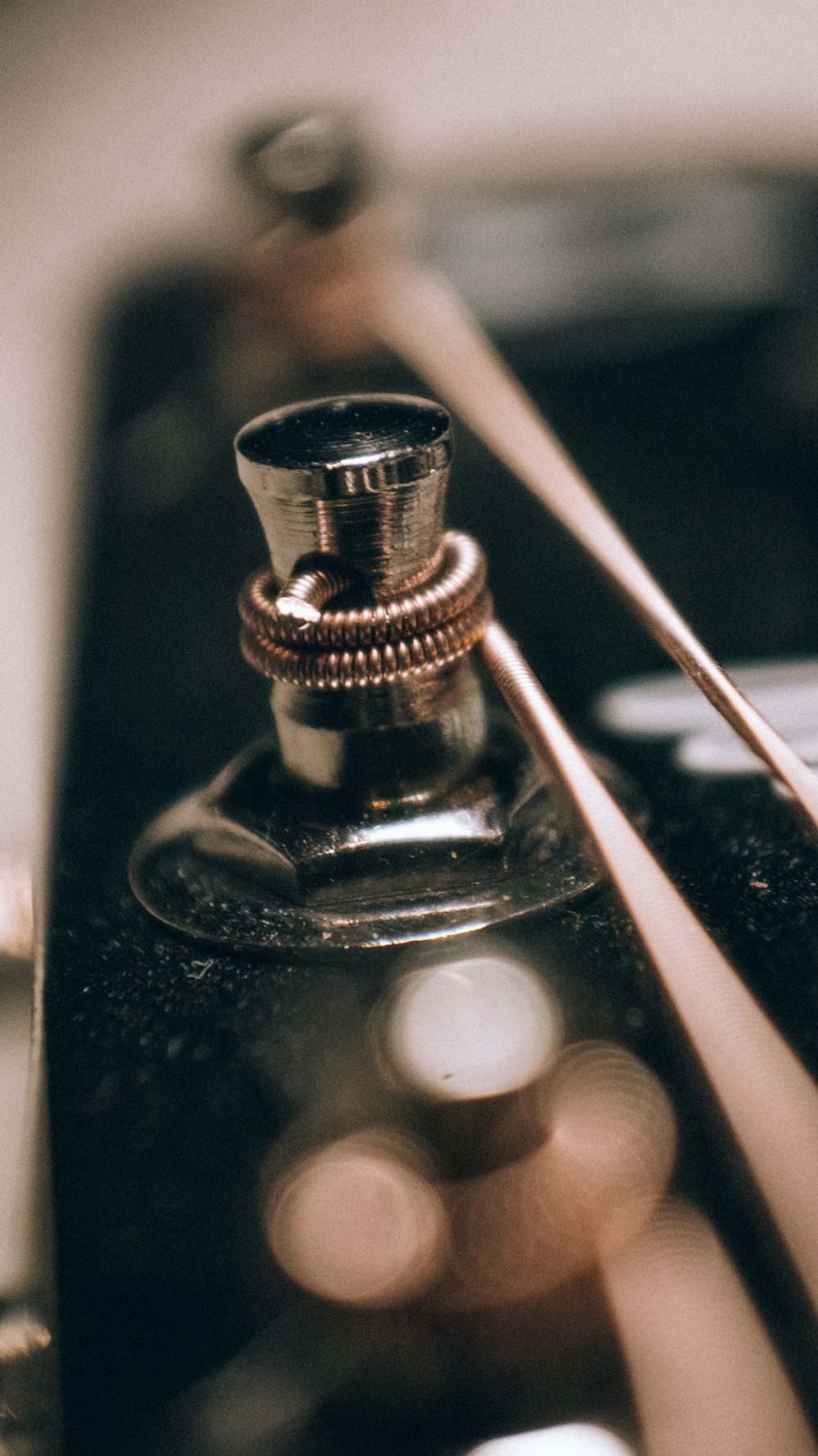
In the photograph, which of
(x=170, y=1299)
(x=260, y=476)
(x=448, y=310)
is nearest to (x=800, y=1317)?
(x=170, y=1299)

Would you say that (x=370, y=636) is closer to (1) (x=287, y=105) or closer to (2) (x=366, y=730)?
(2) (x=366, y=730)

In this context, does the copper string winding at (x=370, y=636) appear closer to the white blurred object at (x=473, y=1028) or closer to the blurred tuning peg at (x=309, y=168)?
the white blurred object at (x=473, y=1028)

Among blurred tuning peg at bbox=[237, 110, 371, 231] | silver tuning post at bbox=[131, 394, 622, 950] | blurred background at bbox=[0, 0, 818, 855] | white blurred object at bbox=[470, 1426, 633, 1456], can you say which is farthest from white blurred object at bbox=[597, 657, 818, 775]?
blurred background at bbox=[0, 0, 818, 855]

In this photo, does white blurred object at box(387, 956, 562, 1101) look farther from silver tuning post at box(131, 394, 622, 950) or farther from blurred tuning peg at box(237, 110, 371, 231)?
blurred tuning peg at box(237, 110, 371, 231)

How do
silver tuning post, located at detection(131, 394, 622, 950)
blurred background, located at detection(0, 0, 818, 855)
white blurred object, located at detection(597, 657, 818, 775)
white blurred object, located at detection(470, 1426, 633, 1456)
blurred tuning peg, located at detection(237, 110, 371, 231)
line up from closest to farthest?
white blurred object, located at detection(470, 1426, 633, 1456) → silver tuning post, located at detection(131, 394, 622, 950) → white blurred object, located at detection(597, 657, 818, 775) → blurred tuning peg, located at detection(237, 110, 371, 231) → blurred background, located at detection(0, 0, 818, 855)

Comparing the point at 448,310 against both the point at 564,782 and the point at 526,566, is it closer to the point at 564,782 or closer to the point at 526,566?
the point at 526,566

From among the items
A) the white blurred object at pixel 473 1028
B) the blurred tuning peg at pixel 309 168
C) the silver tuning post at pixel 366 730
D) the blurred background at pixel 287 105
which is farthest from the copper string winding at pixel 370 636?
the blurred background at pixel 287 105
